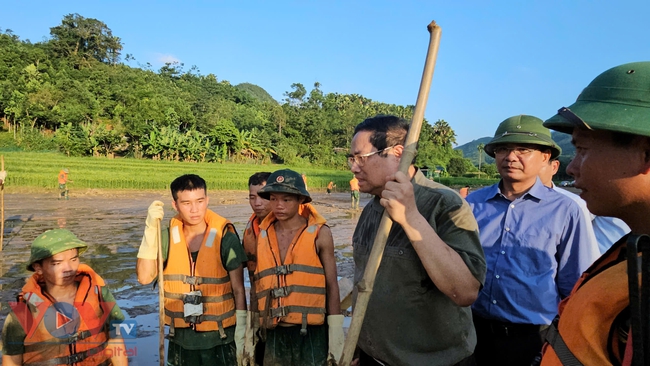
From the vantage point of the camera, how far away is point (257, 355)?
134 inches

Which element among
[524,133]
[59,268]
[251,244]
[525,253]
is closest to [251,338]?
[251,244]

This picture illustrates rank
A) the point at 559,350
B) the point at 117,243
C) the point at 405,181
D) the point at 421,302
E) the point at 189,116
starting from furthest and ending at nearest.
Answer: the point at 189,116
the point at 117,243
the point at 421,302
the point at 405,181
the point at 559,350

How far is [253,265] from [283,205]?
699 millimetres

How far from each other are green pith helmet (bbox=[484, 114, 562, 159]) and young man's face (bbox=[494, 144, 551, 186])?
0.23 ft

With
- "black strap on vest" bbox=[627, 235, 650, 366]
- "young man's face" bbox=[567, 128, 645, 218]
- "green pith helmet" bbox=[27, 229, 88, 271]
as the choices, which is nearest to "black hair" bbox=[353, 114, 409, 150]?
"young man's face" bbox=[567, 128, 645, 218]

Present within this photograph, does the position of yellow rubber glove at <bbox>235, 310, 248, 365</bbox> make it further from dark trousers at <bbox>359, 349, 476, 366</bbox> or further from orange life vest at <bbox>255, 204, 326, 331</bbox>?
dark trousers at <bbox>359, 349, 476, 366</bbox>

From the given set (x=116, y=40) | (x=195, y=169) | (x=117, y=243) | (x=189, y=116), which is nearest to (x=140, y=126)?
(x=189, y=116)

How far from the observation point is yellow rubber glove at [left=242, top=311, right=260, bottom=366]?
3305 mm

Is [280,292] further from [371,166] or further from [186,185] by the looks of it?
[371,166]

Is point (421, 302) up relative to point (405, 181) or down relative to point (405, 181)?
down

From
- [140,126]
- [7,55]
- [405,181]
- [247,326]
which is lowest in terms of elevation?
[247,326]

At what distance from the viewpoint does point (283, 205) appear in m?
3.48

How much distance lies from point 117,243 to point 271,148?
146 ft

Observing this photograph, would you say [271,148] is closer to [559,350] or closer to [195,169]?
[195,169]
